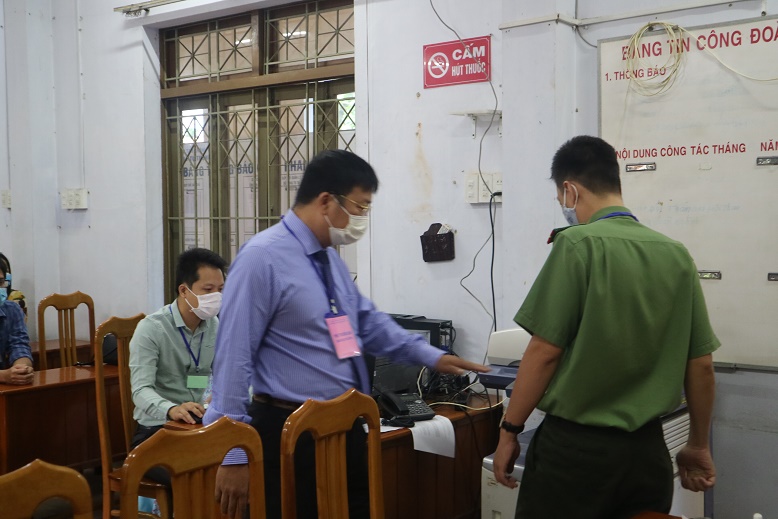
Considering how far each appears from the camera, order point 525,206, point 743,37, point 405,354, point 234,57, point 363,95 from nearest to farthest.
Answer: point 405,354, point 743,37, point 525,206, point 363,95, point 234,57

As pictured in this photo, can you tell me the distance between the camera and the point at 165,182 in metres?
4.93

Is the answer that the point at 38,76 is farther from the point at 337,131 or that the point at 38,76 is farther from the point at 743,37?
the point at 743,37

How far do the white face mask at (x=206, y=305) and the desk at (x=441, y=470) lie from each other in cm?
42

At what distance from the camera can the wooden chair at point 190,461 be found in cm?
131

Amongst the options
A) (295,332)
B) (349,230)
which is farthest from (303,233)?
(295,332)

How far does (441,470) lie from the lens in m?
3.00

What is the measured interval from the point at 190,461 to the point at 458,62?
2.58 m

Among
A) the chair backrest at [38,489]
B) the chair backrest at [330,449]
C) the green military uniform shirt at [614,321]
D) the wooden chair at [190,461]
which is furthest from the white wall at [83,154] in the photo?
the chair backrest at [38,489]

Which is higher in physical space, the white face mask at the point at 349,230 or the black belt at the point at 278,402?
the white face mask at the point at 349,230

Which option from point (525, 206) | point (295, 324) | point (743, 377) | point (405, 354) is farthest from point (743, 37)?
point (295, 324)

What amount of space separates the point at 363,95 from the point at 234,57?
1.07 metres

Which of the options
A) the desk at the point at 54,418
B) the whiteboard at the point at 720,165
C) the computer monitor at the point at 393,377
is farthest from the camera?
the desk at the point at 54,418

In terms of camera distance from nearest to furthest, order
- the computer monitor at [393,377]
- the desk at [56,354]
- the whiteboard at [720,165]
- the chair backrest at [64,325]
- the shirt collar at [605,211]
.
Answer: the shirt collar at [605,211], the whiteboard at [720,165], the computer monitor at [393,377], the chair backrest at [64,325], the desk at [56,354]

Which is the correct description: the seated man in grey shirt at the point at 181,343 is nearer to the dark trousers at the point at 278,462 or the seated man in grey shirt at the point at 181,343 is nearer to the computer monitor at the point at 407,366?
the computer monitor at the point at 407,366
